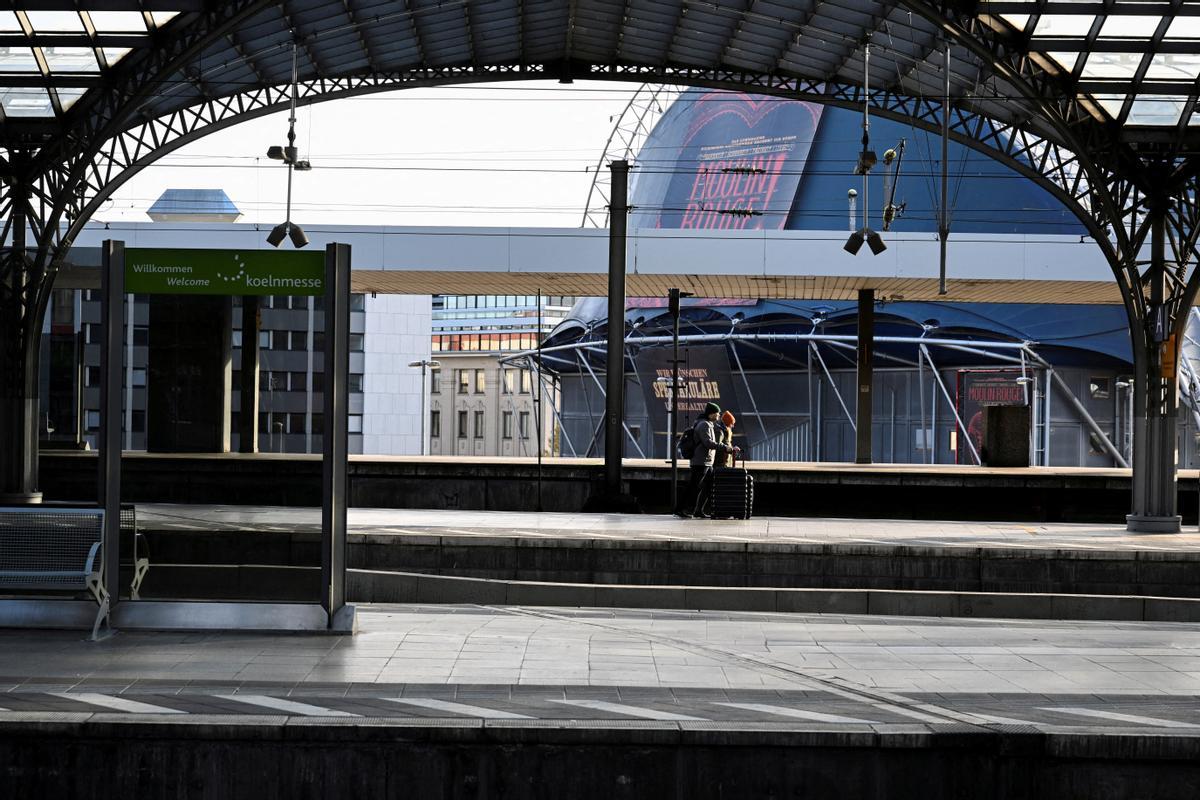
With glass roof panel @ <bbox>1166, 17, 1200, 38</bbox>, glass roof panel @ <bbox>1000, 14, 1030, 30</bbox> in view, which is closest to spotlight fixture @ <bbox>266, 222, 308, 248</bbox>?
glass roof panel @ <bbox>1000, 14, 1030, 30</bbox>

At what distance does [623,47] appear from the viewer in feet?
102

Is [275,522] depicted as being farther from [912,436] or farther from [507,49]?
[912,436]

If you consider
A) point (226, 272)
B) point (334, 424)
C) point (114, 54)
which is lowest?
point (334, 424)

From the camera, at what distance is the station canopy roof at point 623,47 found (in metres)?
22.5

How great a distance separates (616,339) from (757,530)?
25.9ft

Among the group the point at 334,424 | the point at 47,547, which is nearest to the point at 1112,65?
the point at 334,424

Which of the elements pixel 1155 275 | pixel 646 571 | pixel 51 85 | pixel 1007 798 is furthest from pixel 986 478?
pixel 1007 798

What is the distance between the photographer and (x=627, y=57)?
103 ft

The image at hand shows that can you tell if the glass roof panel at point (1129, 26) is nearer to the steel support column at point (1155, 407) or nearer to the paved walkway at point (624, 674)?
the steel support column at point (1155, 407)

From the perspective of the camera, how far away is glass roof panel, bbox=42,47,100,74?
24.8 meters

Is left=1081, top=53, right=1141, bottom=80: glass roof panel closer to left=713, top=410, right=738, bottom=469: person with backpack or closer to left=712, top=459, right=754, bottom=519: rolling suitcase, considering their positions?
left=713, top=410, right=738, bottom=469: person with backpack

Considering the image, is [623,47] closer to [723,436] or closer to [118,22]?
[723,436]

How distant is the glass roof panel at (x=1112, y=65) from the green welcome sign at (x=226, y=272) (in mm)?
16832

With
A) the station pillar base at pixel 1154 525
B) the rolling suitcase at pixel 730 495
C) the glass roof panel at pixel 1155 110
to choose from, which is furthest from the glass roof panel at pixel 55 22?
the station pillar base at pixel 1154 525
